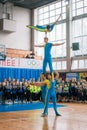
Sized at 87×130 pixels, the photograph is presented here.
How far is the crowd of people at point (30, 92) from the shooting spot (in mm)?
14773

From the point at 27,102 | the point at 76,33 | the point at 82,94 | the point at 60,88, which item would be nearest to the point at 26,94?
the point at 27,102

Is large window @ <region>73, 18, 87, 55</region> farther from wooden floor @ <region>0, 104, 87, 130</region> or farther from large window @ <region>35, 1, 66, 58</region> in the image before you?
wooden floor @ <region>0, 104, 87, 130</region>

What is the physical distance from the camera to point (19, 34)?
2189cm

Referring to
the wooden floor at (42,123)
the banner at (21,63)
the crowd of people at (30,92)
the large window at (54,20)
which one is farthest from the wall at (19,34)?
the wooden floor at (42,123)

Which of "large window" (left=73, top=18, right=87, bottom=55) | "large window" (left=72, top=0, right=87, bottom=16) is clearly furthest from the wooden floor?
"large window" (left=72, top=0, right=87, bottom=16)

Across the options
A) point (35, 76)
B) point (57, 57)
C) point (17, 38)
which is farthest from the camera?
point (17, 38)

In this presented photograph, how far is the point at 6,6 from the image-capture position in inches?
819

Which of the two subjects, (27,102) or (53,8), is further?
(53,8)

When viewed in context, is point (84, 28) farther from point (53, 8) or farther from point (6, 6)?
point (6, 6)

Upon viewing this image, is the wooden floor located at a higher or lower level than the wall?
lower

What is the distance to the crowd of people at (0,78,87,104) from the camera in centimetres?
1477

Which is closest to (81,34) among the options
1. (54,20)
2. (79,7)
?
(79,7)

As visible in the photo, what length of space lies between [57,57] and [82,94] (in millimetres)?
5670

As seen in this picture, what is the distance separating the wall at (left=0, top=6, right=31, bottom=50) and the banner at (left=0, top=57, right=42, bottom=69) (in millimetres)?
4189
